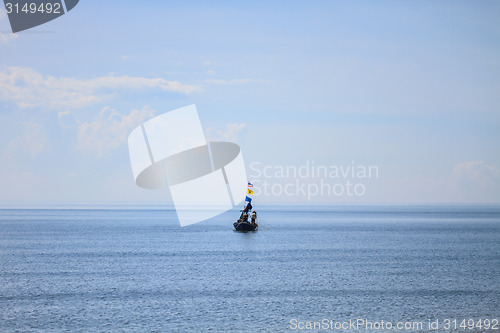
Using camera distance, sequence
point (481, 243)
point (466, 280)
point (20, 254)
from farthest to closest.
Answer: point (481, 243)
point (20, 254)
point (466, 280)

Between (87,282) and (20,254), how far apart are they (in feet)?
92.3

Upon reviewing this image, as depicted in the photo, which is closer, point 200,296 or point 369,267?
point 200,296

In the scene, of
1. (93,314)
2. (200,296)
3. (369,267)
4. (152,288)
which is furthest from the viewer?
(369,267)

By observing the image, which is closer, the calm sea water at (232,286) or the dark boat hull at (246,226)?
the calm sea water at (232,286)

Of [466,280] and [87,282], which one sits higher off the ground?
[87,282]

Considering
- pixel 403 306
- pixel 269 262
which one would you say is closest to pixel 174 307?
pixel 403 306

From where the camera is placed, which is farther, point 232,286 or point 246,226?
point 246,226

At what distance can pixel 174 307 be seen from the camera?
38688 mm

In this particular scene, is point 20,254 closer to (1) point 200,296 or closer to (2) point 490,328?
(1) point 200,296

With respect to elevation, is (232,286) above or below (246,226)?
above

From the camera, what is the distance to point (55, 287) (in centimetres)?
4606

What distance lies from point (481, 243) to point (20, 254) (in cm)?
7709

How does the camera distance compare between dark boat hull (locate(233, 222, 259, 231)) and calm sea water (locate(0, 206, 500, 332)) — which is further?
dark boat hull (locate(233, 222, 259, 231))

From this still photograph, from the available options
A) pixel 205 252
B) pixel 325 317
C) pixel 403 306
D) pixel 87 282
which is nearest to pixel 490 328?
pixel 403 306
